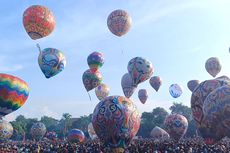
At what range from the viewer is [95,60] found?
44.8 m

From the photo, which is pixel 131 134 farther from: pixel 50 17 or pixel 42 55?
pixel 42 55

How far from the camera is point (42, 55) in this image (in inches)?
1447

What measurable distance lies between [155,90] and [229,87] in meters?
37.1

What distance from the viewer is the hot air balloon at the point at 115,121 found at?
21078 millimetres

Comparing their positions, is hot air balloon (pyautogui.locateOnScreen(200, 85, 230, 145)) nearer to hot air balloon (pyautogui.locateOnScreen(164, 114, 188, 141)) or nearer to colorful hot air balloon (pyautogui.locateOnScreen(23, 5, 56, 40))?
colorful hot air balloon (pyautogui.locateOnScreen(23, 5, 56, 40))

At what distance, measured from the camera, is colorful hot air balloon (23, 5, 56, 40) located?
31625mm


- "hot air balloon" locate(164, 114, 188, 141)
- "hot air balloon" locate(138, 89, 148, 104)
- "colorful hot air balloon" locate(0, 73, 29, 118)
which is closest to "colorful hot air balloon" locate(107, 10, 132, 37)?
"hot air balloon" locate(164, 114, 188, 141)

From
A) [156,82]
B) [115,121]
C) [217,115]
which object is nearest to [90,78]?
[156,82]

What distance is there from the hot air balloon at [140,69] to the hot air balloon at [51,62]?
7.82 meters

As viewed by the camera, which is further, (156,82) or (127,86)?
(156,82)

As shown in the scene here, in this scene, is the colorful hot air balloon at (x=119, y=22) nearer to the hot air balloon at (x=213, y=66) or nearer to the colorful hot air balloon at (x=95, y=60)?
the colorful hot air balloon at (x=95, y=60)

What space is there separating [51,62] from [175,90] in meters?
29.5

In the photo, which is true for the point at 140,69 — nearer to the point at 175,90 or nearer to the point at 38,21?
the point at 38,21

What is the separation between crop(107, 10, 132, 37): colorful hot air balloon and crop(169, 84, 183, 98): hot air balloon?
72.3ft
